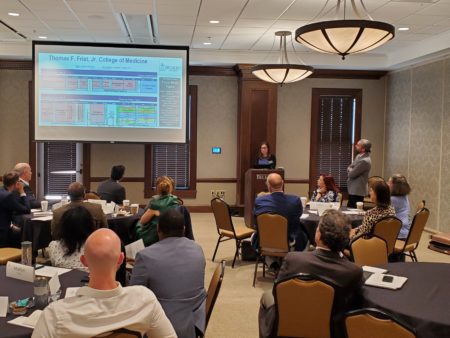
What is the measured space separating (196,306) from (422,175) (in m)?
7.38

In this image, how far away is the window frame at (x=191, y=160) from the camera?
10336mm

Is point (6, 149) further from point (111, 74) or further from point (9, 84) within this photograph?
point (111, 74)

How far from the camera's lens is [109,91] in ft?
27.5

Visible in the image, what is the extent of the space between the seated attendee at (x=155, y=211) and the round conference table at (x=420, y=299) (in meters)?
2.46

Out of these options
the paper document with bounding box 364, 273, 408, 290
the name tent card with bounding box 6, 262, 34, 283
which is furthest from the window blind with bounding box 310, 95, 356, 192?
the name tent card with bounding box 6, 262, 34, 283

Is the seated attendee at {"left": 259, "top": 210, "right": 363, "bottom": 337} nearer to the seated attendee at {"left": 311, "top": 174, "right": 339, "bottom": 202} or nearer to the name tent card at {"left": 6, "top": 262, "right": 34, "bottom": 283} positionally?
the name tent card at {"left": 6, "top": 262, "right": 34, "bottom": 283}

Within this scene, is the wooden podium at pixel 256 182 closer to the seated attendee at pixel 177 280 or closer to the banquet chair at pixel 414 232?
the banquet chair at pixel 414 232

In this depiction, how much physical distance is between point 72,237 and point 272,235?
2.42 meters

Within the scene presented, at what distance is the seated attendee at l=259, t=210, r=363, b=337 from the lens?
2910 millimetres

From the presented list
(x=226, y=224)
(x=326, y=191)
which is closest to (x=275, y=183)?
(x=226, y=224)

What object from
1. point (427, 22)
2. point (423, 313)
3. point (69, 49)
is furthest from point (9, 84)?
point (423, 313)

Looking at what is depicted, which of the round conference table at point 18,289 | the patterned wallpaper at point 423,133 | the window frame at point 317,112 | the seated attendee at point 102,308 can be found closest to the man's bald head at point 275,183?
the round conference table at point 18,289

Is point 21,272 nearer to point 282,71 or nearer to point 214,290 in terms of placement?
point 214,290

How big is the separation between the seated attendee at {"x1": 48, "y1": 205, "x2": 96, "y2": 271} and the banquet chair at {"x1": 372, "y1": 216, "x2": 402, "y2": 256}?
2.77 metres
